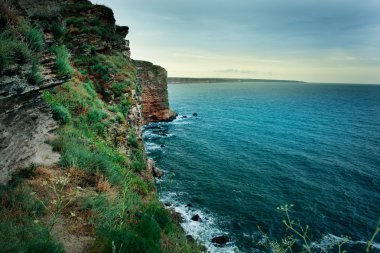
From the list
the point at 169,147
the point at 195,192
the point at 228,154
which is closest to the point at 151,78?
the point at 169,147

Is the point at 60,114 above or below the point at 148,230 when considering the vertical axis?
above

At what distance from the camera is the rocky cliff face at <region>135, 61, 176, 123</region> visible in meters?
63.3

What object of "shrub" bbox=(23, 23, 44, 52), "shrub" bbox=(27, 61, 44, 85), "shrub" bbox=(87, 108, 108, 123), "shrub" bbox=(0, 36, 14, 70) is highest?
"shrub" bbox=(23, 23, 44, 52)

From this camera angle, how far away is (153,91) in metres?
63.8

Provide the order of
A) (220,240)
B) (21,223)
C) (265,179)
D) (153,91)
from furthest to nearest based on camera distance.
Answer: (153,91)
(265,179)
(220,240)
(21,223)

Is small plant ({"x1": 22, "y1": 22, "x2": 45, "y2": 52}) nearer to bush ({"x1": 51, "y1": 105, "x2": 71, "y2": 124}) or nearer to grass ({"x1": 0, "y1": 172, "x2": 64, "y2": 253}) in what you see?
bush ({"x1": 51, "y1": 105, "x2": 71, "y2": 124})

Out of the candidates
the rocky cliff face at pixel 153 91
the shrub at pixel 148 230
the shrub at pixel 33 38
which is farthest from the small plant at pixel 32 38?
the rocky cliff face at pixel 153 91

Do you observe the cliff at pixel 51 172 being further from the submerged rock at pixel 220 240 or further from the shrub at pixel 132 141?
the submerged rock at pixel 220 240

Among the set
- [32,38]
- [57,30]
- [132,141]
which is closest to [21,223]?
[32,38]

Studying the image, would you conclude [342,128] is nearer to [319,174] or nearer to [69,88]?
[319,174]

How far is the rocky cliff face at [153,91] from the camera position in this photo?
63312mm

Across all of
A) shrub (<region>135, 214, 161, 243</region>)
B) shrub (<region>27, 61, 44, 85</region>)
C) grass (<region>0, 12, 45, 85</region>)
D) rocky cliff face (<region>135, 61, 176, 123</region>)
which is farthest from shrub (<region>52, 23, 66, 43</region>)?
rocky cliff face (<region>135, 61, 176, 123</region>)

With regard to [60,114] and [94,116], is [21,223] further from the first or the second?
[94,116]

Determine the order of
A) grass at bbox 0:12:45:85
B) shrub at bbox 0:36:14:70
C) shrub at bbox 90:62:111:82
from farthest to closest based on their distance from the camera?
shrub at bbox 90:62:111:82, grass at bbox 0:12:45:85, shrub at bbox 0:36:14:70
